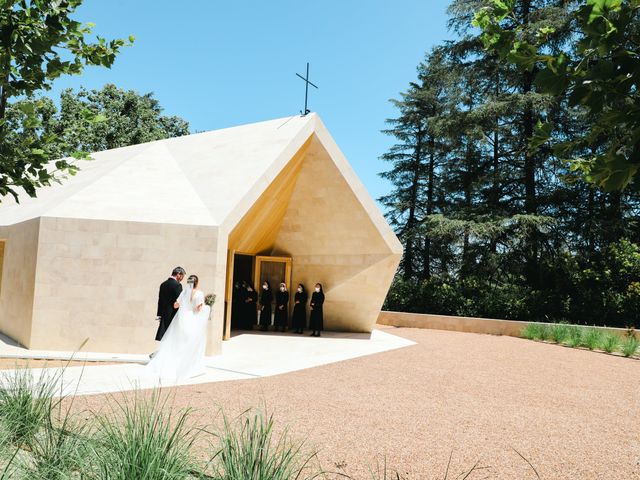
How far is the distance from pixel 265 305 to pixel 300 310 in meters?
1.15

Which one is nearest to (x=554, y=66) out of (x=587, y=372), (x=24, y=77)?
(x=24, y=77)

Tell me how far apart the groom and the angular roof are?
173cm

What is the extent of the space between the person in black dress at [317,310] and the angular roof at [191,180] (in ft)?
9.00

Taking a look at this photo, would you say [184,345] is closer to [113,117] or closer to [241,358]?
[241,358]

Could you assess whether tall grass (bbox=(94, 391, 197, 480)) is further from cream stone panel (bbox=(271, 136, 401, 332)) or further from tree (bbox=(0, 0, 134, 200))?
cream stone panel (bbox=(271, 136, 401, 332))

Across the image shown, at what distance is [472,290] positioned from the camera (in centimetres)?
2039

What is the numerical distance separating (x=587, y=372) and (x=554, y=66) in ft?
32.7

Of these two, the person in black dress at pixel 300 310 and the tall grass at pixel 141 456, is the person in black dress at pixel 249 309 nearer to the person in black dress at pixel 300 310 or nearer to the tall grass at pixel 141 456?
the person in black dress at pixel 300 310

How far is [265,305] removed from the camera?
15.4 metres

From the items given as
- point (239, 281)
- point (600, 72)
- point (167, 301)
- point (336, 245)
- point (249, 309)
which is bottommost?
point (249, 309)

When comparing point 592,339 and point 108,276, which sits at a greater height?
point 108,276

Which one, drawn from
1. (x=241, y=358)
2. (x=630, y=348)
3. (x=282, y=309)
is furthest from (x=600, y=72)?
(x=282, y=309)

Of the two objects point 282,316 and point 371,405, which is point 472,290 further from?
point 371,405

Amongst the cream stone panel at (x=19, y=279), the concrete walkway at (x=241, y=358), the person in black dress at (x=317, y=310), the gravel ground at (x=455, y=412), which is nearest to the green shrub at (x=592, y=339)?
the gravel ground at (x=455, y=412)
